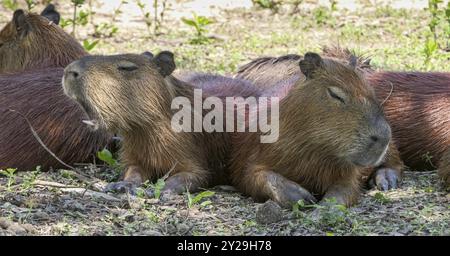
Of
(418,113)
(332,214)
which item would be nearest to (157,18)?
(418,113)

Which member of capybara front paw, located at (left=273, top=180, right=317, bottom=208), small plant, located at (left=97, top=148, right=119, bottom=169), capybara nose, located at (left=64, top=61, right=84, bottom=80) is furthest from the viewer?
small plant, located at (left=97, top=148, right=119, bottom=169)

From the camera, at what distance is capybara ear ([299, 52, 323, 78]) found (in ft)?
16.4

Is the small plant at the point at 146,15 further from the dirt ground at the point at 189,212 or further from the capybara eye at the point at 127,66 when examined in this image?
the capybara eye at the point at 127,66

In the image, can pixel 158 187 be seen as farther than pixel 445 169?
No

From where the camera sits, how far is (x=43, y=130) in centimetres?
593

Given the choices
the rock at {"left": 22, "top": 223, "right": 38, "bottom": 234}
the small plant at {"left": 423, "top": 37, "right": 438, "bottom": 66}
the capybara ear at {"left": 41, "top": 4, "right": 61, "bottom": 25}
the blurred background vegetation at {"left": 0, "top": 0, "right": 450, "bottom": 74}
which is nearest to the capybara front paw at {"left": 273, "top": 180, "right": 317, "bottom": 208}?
the rock at {"left": 22, "top": 223, "right": 38, "bottom": 234}

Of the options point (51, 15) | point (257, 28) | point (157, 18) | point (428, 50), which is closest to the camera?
point (51, 15)

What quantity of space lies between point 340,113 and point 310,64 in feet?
1.19

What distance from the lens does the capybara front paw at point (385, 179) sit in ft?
18.2

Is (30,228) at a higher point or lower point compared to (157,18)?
lower

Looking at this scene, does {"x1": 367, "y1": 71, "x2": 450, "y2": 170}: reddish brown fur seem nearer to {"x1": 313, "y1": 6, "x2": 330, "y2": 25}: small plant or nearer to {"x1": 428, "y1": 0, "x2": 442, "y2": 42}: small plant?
{"x1": 428, "y1": 0, "x2": 442, "y2": 42}: small plant

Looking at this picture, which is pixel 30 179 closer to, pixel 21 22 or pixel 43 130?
pixel 43 130
